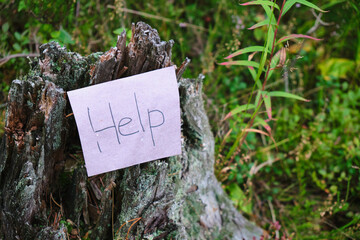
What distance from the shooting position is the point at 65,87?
127cm

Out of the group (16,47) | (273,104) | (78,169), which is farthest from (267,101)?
(16,47)

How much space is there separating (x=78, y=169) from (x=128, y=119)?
1.22 feet

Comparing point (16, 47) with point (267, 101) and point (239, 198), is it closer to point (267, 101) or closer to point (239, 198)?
point (267, 101)

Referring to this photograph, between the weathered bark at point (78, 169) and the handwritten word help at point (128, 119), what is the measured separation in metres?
0.06

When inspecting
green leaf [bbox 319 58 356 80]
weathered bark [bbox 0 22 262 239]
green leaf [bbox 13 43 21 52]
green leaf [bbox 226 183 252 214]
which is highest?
green leaf [bbox 13 43 21 52]

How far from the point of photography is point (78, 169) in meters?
1.37

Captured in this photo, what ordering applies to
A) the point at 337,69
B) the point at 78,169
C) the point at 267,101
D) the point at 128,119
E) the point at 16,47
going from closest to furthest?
the point at 128,119
the point at 78,169
the point at 267,101
the point at 16,47
the point at 337,69

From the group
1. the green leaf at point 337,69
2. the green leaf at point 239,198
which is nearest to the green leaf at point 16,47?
the green leaf at point 239,198

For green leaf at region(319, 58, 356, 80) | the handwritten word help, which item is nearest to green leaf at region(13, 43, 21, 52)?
the handwritten word help

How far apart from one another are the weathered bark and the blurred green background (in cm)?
62

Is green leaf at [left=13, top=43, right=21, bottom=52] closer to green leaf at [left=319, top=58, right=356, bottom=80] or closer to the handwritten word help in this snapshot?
the handwritten word help

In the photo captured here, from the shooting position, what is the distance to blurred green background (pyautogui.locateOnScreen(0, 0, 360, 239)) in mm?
2234

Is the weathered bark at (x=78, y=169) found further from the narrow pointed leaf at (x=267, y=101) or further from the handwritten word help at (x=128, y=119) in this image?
the narrow pointed leaf at (x=267, y=101)

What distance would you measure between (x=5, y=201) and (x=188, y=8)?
2910 mm
